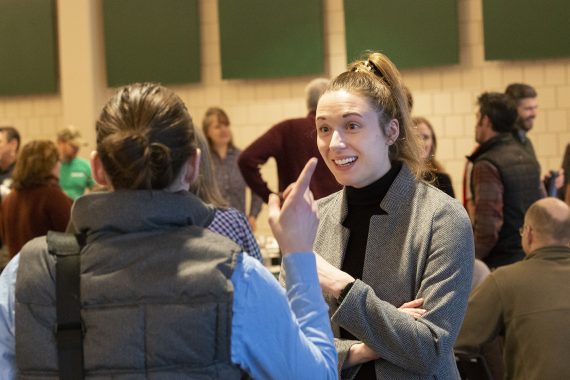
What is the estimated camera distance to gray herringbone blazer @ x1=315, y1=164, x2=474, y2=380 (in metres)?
2.19

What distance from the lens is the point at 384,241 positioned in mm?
2352

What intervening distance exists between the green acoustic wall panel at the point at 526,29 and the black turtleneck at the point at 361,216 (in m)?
6.12

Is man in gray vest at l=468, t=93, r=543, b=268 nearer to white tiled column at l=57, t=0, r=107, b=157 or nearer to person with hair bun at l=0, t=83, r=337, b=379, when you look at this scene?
person with hair bun at l=0, t=83, r=337, b=379

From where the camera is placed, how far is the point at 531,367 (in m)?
3.43

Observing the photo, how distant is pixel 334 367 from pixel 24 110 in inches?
341

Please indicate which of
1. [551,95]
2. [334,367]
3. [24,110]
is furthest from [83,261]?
[24,110]

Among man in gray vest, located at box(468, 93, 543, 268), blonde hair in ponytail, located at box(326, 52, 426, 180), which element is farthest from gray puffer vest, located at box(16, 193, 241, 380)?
man in gray vest, located at box(468, 93, 543, 268)

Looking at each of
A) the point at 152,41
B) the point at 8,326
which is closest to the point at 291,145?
the point at 8,326

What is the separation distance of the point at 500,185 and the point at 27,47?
19.9ft

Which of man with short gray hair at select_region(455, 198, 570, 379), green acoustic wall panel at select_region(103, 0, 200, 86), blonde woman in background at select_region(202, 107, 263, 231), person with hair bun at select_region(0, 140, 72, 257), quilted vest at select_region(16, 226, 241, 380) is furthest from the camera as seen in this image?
green acoustic wall panel at select_region(103, 0, 200, 86)

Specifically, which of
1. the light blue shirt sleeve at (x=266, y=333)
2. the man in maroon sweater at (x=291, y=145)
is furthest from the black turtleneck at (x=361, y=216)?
the man in maroon sweater at (x=291, y=145)

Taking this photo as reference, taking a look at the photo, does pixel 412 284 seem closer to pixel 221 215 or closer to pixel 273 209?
pixel 273 209

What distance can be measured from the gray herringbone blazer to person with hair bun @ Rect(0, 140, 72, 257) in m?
3.68

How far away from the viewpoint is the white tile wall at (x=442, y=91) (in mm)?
8188
